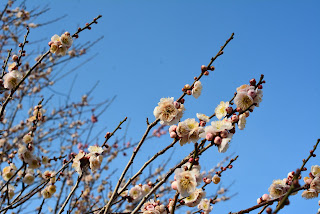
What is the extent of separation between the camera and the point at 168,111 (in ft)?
7.39

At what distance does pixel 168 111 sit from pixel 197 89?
318mm

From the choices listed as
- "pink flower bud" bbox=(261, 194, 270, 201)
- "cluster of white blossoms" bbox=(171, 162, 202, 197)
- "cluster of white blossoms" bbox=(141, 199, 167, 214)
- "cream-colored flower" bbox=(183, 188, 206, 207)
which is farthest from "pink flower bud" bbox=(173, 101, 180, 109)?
"pink flower bud" bbox=(261, 194, 270, 201)

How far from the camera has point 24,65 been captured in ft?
21.0

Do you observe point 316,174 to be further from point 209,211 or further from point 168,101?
point 168,101

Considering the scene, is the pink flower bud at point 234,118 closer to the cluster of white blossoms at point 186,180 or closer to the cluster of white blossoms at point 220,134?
the cluster of white blossoms at point 220,134

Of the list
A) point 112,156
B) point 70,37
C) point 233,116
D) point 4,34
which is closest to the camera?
point 233,116

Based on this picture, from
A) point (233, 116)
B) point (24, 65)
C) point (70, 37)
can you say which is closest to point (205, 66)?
point (233, 116)

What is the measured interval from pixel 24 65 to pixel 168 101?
17.1 ft

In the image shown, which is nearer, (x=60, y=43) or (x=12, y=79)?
(x=12, y=79)

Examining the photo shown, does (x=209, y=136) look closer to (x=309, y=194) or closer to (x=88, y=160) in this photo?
(x=309, y=194)

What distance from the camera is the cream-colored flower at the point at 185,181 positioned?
70.5 inches

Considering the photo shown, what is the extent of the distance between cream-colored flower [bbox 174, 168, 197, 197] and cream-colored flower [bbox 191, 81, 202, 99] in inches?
29.7

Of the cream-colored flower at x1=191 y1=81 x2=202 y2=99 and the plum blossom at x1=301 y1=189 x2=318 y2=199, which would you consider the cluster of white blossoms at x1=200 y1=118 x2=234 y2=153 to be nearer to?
the cream-colored flower at x1=191 y1=81 x2=202 y2=99

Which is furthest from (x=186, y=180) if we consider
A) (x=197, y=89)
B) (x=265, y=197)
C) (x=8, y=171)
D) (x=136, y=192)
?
(x=8, y=171)
